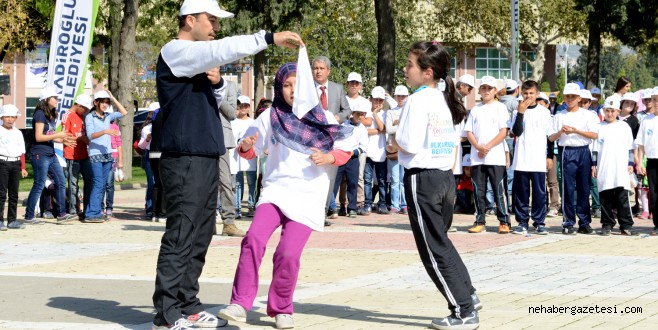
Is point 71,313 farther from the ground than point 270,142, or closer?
closer

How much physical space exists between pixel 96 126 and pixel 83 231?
190 centimetres

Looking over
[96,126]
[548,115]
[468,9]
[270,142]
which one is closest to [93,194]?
[96,126]

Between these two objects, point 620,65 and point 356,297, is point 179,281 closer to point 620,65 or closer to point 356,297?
point 356,297

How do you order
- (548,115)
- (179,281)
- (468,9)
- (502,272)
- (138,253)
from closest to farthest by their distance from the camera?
1. (179,281)
2. (502,272)
3. (138,253)
4. (548,115)
5. (468,9)

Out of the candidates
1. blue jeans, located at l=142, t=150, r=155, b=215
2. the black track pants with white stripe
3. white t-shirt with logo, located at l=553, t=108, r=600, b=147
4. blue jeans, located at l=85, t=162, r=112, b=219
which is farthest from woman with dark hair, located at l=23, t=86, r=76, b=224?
the black track pants with white stripe

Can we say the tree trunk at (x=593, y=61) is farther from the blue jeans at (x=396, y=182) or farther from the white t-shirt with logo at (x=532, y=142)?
the white t-shirt with logo at (x=532, y=142)

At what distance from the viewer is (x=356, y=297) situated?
9172mm

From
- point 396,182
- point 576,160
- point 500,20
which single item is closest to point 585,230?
point 576,160

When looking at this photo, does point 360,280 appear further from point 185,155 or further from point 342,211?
point 342,211

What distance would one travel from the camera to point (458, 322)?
24.9 ft

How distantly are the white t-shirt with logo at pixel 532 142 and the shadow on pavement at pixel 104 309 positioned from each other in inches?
283

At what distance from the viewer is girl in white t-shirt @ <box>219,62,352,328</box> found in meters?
7.68
